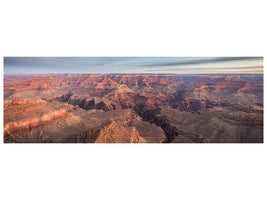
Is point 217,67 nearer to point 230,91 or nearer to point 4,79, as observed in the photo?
point 230,91

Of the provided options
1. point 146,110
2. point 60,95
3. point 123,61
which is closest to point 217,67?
point 123,61

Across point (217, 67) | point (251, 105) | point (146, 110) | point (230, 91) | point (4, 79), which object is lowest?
point (146, 110)

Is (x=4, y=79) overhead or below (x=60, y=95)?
overhead

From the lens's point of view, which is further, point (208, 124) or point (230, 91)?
point (230, 91)

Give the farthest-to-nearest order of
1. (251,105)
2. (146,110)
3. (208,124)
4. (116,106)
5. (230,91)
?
1. (116,106)
2. (146,110)
3. (230,91)
4. (208,124)
5. (251,105)

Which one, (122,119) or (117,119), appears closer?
(122,119)

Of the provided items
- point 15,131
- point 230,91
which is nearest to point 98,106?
point 15,131

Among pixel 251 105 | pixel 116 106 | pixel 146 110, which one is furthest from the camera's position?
pixel 116 106

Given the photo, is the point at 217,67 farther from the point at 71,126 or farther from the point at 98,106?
the point at 98,106

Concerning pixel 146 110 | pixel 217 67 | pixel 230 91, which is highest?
pixel 217 67
